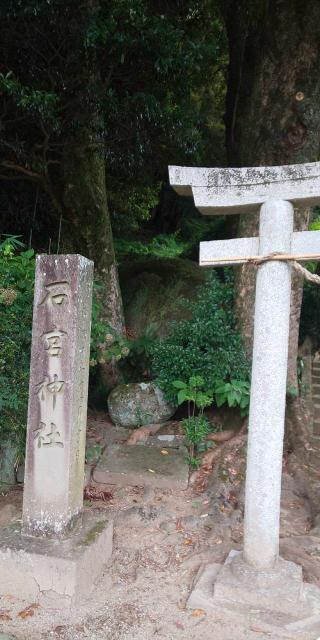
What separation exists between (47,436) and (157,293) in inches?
185

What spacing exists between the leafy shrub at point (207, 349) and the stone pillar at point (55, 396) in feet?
8.57

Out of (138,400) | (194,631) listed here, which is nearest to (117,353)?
(138,400)

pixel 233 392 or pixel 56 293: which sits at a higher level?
pixel 56 293

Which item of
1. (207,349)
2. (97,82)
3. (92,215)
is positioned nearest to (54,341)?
(207,349)

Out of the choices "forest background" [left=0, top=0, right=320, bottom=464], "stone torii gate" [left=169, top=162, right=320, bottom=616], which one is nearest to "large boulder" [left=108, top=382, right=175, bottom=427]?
"forest background" [left=0, top=0, right=320, bottom=464]

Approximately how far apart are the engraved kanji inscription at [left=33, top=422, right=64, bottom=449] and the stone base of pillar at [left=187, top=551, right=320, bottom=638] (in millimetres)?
1556

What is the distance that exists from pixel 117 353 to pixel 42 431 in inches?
86.1

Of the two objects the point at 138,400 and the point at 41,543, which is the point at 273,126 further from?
the point at 41,543

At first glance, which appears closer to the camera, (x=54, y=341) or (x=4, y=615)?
(x=4, y=615)

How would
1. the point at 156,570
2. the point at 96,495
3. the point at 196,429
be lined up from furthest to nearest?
1. the point at 196,429
2. the point at 96,495
3. the point at 156,570

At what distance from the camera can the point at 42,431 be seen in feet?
12.2

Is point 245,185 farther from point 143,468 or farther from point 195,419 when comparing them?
point 143,468

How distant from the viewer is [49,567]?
11.4 feet

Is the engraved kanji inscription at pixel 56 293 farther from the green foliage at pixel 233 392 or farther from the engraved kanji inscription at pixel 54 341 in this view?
the green foliage at pixel 233 392
